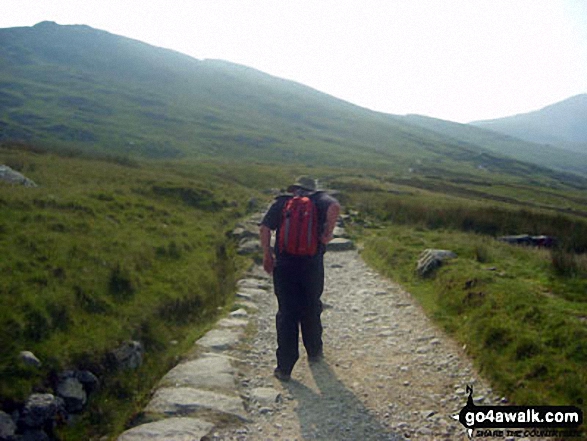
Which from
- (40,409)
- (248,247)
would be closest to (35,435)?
(40,409)

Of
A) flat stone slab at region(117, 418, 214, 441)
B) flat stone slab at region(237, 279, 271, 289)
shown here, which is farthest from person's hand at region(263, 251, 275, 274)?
flat stone slab at region(237, 279, 271, 289)

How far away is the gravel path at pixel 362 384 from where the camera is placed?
231 inches

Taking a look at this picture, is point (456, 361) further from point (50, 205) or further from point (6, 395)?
point (50, 205)

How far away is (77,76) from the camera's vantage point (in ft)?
565

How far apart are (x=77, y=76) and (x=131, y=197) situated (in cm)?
17764

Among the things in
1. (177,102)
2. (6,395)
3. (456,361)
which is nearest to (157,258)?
(6,395)

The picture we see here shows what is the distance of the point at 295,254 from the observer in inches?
287

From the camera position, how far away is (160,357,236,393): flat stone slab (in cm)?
687

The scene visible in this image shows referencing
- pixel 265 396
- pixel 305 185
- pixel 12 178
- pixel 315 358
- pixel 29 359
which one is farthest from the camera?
pixel 12 178

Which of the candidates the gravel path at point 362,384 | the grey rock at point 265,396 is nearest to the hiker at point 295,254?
the grey rock at point 265,396

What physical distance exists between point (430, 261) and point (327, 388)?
6.91m

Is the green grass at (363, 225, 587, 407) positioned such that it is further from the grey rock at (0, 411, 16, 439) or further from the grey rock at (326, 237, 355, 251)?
the grey rock at (0, 411, 16, 439)

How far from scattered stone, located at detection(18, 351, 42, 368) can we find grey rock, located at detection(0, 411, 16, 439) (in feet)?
2.80

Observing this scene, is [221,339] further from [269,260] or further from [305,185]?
[305,185]
